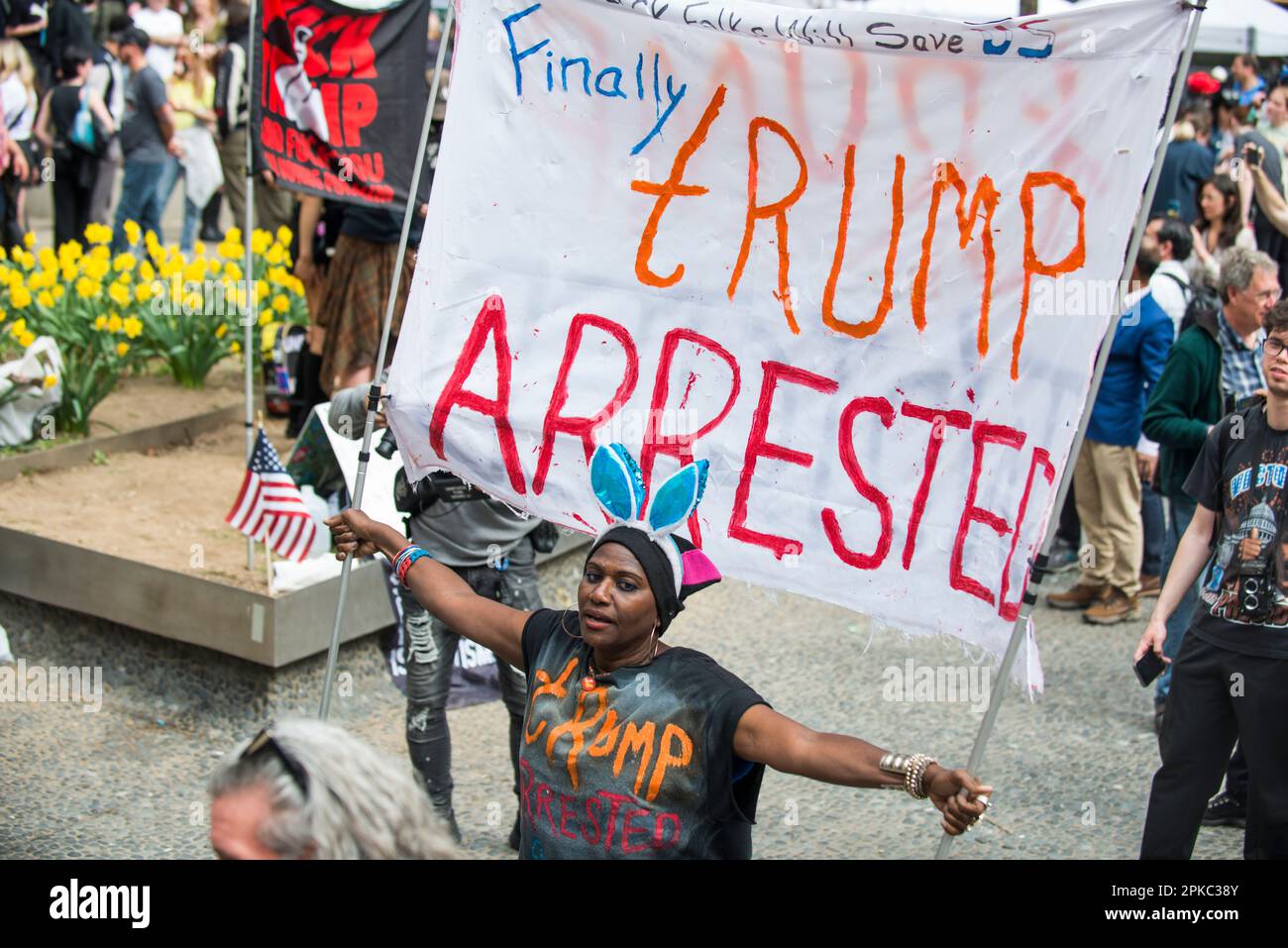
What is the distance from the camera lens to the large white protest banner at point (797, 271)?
3.34 meters

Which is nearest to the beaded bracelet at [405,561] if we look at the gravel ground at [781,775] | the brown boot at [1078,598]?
the gravel ground at [781,775]

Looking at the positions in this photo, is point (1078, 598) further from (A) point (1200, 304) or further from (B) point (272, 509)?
(B) point (272, 509)

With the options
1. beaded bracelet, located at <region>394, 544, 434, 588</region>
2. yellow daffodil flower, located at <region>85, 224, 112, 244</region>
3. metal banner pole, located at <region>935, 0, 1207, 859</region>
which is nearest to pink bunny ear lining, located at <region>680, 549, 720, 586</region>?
metal banner pole, located at <region>935, 0, 1207, 859</region>

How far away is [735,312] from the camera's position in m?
3.70

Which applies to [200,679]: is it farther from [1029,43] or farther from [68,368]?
[1029,43]

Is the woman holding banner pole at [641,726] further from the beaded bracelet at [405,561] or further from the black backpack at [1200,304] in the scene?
the black backpack at [1200,304]

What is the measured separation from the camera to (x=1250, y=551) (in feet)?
13.4

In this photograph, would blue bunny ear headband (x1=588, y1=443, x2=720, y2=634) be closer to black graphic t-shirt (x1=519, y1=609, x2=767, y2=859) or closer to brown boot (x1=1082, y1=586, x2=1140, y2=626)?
black graphic t-shirt (x1=519, y1=609, x2=767, y2=859)

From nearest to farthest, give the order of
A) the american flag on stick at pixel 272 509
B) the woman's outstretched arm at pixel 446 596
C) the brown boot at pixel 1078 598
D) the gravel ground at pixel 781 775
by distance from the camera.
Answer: the woman's outstretched arm at pixel 446 596 < the gravel ground at pixel 781 775 < the american flag on stick at pixel 272 509 < the brown boot at pixel 1078 598

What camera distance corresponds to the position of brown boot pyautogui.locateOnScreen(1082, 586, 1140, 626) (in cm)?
722

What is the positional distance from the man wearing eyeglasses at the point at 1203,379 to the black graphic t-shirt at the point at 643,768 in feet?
11.1

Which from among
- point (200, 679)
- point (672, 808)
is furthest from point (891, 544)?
point (200, 679)

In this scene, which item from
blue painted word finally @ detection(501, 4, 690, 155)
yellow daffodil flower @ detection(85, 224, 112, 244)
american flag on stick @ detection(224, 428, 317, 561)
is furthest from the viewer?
yellow daffodil flower @ detection(85, 224, 112, 244)

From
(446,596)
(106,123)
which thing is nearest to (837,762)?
(446,596)
